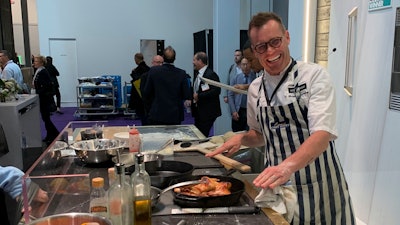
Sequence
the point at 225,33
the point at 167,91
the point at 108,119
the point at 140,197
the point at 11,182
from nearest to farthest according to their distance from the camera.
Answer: the point at 140,197, the point at 11,182, the point at 167,91, the point at 225,33, the point at 108,119

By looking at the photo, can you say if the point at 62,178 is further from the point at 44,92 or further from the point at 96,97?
the point at 96,97

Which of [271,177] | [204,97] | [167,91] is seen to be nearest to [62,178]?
[271,177]

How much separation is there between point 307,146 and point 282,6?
379 inches

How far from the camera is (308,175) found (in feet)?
5.62

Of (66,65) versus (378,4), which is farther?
(66,65)

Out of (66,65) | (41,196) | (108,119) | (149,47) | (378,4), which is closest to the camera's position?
(41,196)

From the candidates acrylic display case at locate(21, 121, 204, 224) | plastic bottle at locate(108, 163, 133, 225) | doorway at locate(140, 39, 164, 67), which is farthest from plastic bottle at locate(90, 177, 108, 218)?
doorway at locate(140, 39, 164, 67)

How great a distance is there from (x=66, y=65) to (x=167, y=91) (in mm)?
7319

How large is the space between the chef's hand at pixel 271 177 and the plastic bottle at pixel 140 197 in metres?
0.38

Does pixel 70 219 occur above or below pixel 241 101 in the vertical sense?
above

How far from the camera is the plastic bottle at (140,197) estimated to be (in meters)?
1.30

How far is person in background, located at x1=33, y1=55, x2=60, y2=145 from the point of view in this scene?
686 centimetres

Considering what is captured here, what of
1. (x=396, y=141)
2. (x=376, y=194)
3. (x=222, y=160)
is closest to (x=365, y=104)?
(x=396, y=141)

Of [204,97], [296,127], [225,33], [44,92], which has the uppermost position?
[225,33]
